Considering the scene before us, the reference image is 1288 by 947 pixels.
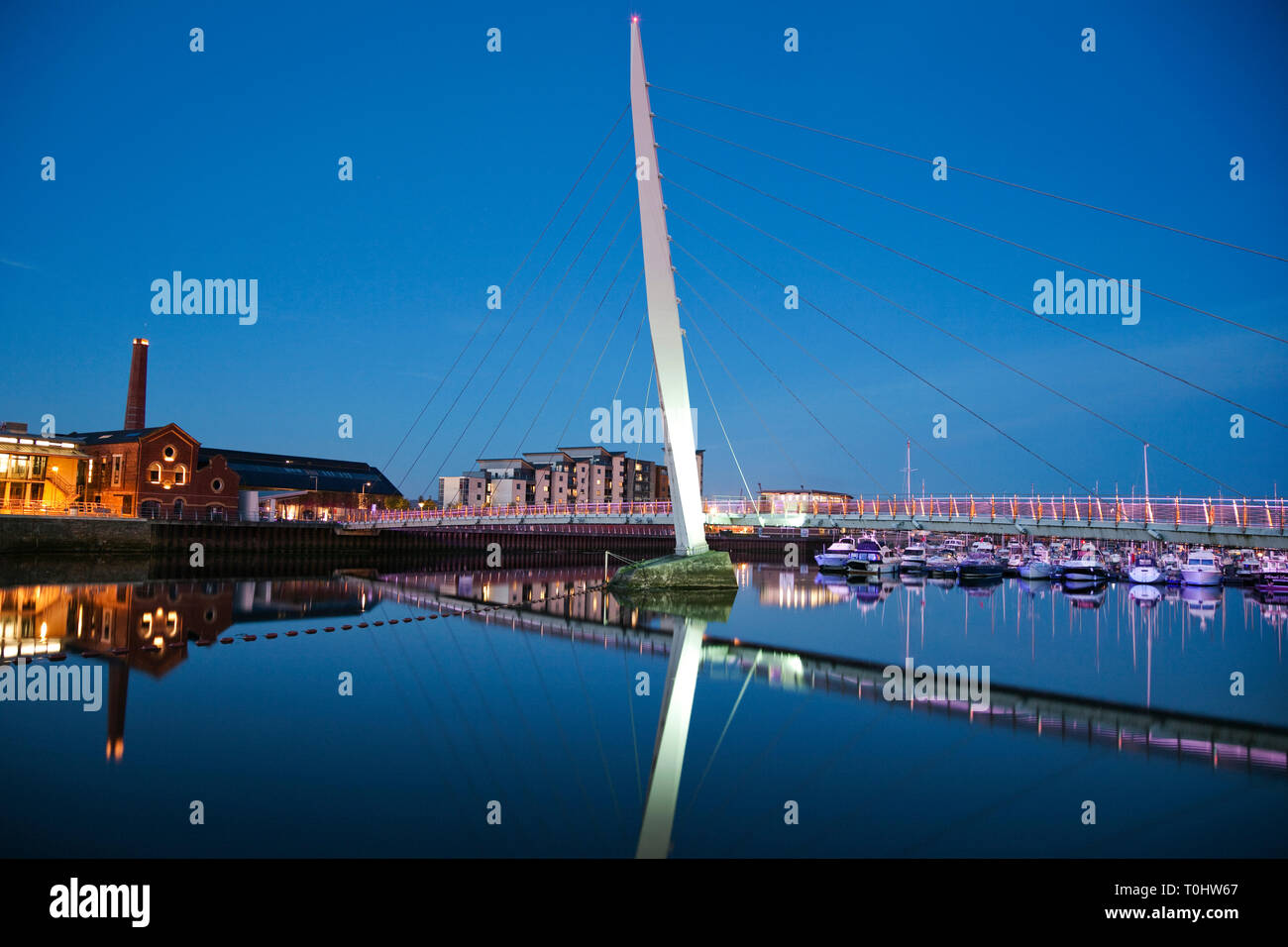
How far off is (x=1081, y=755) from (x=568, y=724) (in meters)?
7.35

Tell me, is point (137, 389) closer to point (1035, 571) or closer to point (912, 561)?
point (912, 561)

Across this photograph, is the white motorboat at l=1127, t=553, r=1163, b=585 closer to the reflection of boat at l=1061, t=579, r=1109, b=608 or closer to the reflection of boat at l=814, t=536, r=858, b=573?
the reflection of boat at l=1061, t=579, r=1109, b=608

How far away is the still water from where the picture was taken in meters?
7.59

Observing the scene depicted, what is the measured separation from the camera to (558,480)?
108938 millimetres

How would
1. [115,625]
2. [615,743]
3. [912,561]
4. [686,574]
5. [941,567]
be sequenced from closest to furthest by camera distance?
1. [615,743]
2. [115,625]
3. [686,574]
4. [941,567]
5. [912,561]

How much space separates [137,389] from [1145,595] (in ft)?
237

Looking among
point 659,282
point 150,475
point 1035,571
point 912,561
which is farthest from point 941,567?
point 150,475

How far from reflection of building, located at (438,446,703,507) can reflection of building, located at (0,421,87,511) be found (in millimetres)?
54463

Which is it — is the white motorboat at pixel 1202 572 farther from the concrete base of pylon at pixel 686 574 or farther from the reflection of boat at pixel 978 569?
the concrete base of pylon at pixel 686 574

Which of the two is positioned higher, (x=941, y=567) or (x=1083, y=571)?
(x=1083, y=571)

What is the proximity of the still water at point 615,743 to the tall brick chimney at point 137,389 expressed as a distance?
46.8 m

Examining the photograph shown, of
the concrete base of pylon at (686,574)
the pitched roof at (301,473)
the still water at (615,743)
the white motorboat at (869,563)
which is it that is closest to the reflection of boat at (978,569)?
the white motorboat at (869,563)

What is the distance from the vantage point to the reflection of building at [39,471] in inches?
1945
